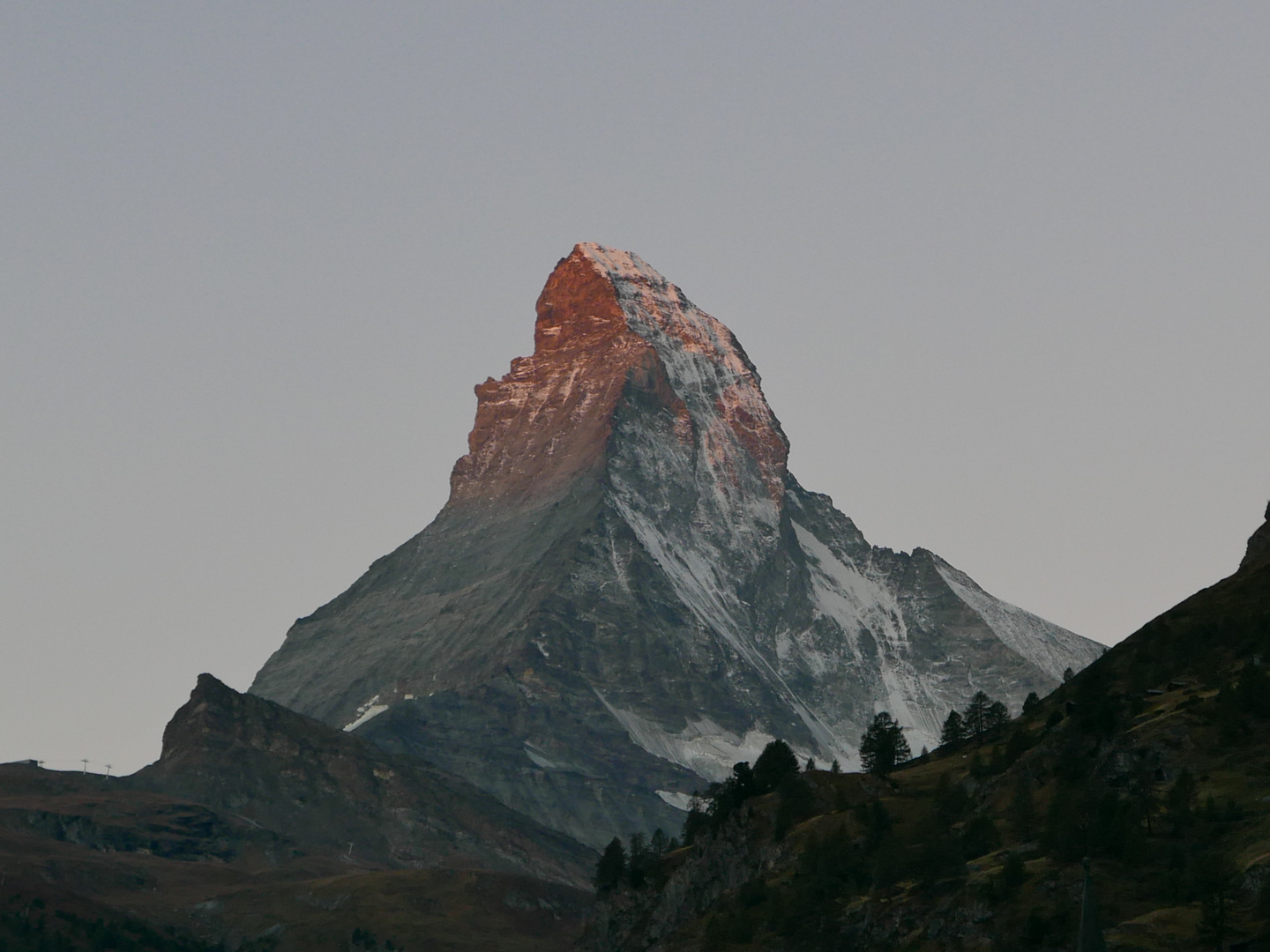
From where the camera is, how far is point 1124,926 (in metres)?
179

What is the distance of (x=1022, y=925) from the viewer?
7697 inches

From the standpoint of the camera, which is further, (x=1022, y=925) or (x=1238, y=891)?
(x=1022, y=925)

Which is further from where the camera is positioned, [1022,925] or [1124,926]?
[1022,925]

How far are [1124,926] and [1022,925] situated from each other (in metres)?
17.4

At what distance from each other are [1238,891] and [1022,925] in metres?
22.1

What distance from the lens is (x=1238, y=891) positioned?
594 ft

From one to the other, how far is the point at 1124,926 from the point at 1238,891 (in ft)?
34.1
